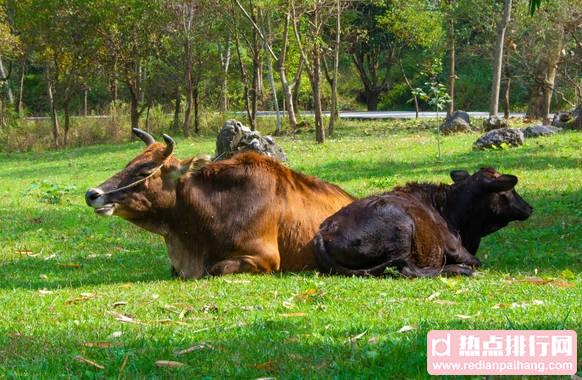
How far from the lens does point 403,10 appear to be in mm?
49375

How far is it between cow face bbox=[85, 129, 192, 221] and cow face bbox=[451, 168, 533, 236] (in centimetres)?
336

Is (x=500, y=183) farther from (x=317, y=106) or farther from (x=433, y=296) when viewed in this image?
(x=317, y=106)

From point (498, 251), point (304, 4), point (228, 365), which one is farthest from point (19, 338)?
point (304, 4)

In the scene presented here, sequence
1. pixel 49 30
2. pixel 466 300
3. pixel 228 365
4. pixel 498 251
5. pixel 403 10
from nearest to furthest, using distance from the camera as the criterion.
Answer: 1. pixel 228 365
2. pixel 466 300
3. pixel 498 251
4. pixel 49 30
5. pixel 403 10

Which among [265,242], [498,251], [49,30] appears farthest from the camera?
[49,30]

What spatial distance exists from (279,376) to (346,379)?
42 centimetres

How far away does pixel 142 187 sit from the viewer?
10242 mm

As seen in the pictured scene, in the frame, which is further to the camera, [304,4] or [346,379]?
[304,4]

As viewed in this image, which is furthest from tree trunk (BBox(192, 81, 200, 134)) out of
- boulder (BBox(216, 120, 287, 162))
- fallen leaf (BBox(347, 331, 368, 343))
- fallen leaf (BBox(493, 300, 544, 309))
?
fallen leaf (BBox(347, 331, 368, 343))

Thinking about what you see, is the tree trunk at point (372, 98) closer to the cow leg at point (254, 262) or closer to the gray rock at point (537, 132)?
the gray rock at point (537, 132)

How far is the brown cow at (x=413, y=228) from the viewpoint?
392 inches

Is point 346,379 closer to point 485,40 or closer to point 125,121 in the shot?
point 125,121

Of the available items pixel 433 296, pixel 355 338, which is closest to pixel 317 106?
pixel 433 296

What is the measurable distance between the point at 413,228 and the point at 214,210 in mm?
2229
